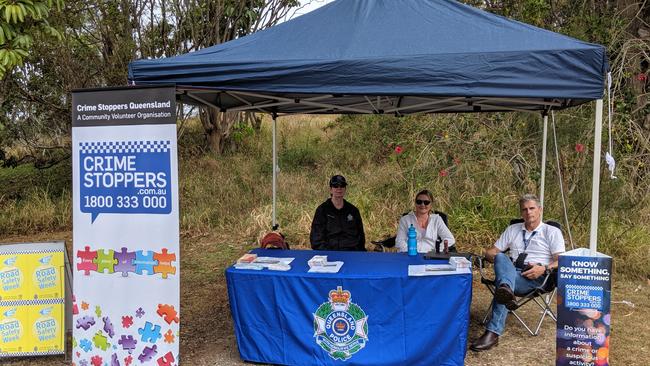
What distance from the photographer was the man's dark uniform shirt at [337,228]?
4734 millimetres

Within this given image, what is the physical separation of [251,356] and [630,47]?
5.94 m

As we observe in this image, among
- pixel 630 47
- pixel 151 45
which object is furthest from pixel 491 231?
pixel 151 45

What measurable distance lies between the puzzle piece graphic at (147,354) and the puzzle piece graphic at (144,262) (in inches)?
17.9

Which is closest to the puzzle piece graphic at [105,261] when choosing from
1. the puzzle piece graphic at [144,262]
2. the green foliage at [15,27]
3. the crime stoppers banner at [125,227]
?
the crime stoppers banner at [125,227]

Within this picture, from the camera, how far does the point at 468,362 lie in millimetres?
3469

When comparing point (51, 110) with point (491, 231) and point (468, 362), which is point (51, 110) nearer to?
point (491, 231)

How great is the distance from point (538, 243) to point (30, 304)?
3.56 m

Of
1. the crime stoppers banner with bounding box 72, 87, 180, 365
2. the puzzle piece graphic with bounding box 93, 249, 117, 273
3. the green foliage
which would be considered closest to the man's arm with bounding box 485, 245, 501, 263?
the crime stoppers banner with bounding box 72, 87, 180, 365

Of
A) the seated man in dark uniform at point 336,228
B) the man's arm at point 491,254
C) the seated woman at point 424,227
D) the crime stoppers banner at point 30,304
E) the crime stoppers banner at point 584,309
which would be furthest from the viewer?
the seated man in dark uniform at point 336,228

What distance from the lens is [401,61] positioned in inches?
121

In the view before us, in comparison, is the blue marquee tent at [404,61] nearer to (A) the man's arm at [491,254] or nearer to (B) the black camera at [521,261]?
(B) the black camera at [521,261]

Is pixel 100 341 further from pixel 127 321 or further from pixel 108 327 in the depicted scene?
pixel 127 321

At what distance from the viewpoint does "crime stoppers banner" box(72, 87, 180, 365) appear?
311 centimetres

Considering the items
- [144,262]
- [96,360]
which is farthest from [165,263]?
[96,360]
